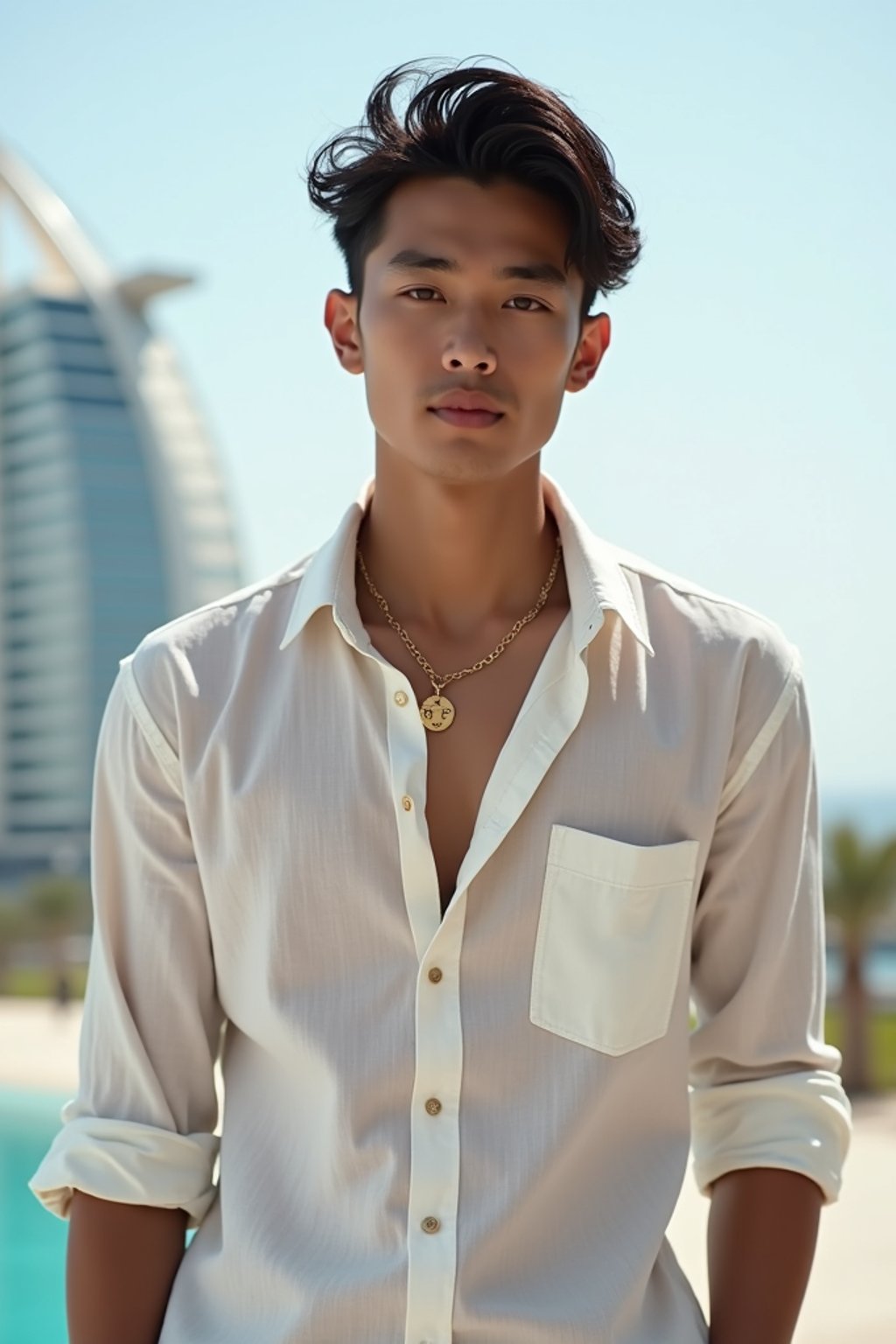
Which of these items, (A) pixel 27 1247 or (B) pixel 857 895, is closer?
(A) pixel 27 1247

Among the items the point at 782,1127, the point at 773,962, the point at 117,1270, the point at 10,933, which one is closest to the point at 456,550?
the point at 773,962

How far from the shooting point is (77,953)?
20.8 meters

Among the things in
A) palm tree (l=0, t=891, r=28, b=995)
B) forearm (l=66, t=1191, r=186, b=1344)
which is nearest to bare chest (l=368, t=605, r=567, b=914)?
forearm (l=66, t=1191, r=186, b=1344)

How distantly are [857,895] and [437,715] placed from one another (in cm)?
996

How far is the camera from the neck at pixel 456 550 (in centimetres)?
149

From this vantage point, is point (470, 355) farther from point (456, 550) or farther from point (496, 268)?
point (456, 550)

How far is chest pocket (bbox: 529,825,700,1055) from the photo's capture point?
4.39 feet

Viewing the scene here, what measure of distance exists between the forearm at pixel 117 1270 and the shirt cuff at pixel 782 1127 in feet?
1.50

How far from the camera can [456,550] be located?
151 centimetres

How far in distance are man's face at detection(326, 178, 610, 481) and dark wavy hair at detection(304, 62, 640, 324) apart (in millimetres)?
17

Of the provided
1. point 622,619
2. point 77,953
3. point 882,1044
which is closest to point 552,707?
point 622,619

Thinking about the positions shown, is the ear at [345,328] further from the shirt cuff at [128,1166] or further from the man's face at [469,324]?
the shirt cuff at [128,1166]

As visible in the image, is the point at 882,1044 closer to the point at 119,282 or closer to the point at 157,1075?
the point at 157,1075

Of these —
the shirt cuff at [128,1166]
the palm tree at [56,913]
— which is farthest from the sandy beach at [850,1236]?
the palm tree at [56,913]
